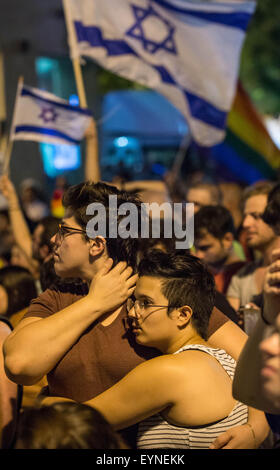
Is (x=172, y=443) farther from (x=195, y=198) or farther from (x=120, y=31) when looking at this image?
(x=120, y=31)

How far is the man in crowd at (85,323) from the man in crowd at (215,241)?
214 cm

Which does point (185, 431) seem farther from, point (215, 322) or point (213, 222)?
point (213, 222)

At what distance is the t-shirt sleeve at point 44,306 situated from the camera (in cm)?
303

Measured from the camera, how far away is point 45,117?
23.2 feet

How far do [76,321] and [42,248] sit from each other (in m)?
2.41

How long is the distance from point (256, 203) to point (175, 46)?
121 inches

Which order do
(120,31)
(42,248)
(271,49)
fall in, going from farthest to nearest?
(271,49) → (120,31) → (42,248)

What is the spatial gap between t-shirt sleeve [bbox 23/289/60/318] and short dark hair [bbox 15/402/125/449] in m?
0.84

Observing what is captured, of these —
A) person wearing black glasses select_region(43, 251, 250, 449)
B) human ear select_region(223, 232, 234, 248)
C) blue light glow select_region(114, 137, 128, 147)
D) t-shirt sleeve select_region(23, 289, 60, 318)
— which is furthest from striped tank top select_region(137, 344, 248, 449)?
blue light glow select_region(114, 137, 128, 147)

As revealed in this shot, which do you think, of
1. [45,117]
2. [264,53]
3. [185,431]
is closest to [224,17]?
[45,117]

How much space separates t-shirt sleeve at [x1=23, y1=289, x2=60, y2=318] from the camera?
303cm

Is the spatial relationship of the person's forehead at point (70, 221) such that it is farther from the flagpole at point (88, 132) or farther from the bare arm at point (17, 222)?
the bare arm at point (17, 222)

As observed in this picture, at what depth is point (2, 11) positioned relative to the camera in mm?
16781

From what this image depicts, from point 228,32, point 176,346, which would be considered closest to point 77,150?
point 228,32
